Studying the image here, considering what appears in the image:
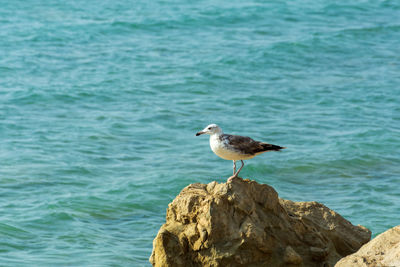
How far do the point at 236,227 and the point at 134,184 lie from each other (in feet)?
21.6

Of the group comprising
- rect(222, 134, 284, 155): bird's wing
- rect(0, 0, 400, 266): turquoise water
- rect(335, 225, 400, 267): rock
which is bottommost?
rect(0, 0, 400, 266): turquoise water

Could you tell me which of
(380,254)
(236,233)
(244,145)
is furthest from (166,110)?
(380,254)

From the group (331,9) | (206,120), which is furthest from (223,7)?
(206,120)

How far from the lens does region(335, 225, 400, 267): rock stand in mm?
6758

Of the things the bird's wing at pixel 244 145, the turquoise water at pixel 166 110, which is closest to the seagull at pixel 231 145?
the bird's wing at pixel 244 145

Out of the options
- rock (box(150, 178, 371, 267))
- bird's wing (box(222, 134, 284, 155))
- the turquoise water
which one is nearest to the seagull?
bird's wing (box(222, 134, 284, 155))

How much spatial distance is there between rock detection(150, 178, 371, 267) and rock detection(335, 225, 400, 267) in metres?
0.98

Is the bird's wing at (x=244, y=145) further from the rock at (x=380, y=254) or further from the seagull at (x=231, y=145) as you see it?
the rock at (x=380, y=254)

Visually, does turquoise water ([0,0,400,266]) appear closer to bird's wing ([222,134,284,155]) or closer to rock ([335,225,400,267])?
bird's wing ([222,134,284,155])

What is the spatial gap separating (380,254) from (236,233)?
5.16ft

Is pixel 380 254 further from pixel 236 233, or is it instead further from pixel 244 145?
pixel 244 145

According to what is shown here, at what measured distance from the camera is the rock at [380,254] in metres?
6.76

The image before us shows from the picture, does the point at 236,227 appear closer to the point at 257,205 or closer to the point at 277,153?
the point at 257,205

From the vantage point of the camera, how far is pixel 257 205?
27.0 feet
